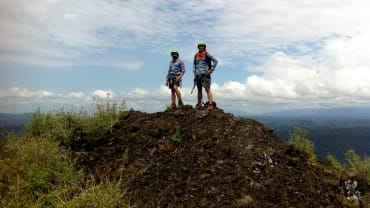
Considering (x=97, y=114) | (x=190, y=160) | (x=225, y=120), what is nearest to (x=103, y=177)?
(x=190, y=160)

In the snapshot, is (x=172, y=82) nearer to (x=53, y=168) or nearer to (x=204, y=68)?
(x=204, y=68)

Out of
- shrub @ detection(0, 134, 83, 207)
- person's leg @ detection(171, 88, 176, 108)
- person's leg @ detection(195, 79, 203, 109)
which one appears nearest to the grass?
shrub @ detection(0, 134, 83, 207)

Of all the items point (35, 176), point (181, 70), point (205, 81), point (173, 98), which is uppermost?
point (181, 70)

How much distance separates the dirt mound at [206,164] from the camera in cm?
666

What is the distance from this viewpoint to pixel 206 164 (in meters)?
7.59

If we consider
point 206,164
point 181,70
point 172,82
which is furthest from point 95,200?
point 181,70

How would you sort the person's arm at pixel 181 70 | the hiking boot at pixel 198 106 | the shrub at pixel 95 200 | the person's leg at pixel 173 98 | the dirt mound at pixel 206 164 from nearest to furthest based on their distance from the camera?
→ the shrub at pixel 95 200 → the dirt mound at pixel 206 164 → the hiking boot at pixel 198 106 → the person's arm at pixel 181 70 → the person's leg at pixel 173 98

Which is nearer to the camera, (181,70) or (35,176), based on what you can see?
(35,176)

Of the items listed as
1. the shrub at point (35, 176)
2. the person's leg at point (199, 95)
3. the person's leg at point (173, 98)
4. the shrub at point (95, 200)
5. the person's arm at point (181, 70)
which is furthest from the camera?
the person's leg at point (173, 98)

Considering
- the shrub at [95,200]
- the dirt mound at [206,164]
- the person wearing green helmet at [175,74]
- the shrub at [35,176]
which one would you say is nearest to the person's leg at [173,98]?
the person wearing green helmet at [175,74]

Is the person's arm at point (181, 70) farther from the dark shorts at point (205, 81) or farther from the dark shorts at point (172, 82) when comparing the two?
the dark shorts at point (205, 81)

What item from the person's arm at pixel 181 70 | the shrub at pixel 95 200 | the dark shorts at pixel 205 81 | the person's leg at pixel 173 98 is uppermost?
the person's arm at pixel 181 70

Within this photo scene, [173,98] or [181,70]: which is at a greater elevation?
[181,70]

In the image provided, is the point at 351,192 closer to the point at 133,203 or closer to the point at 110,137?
the point at 133,203
